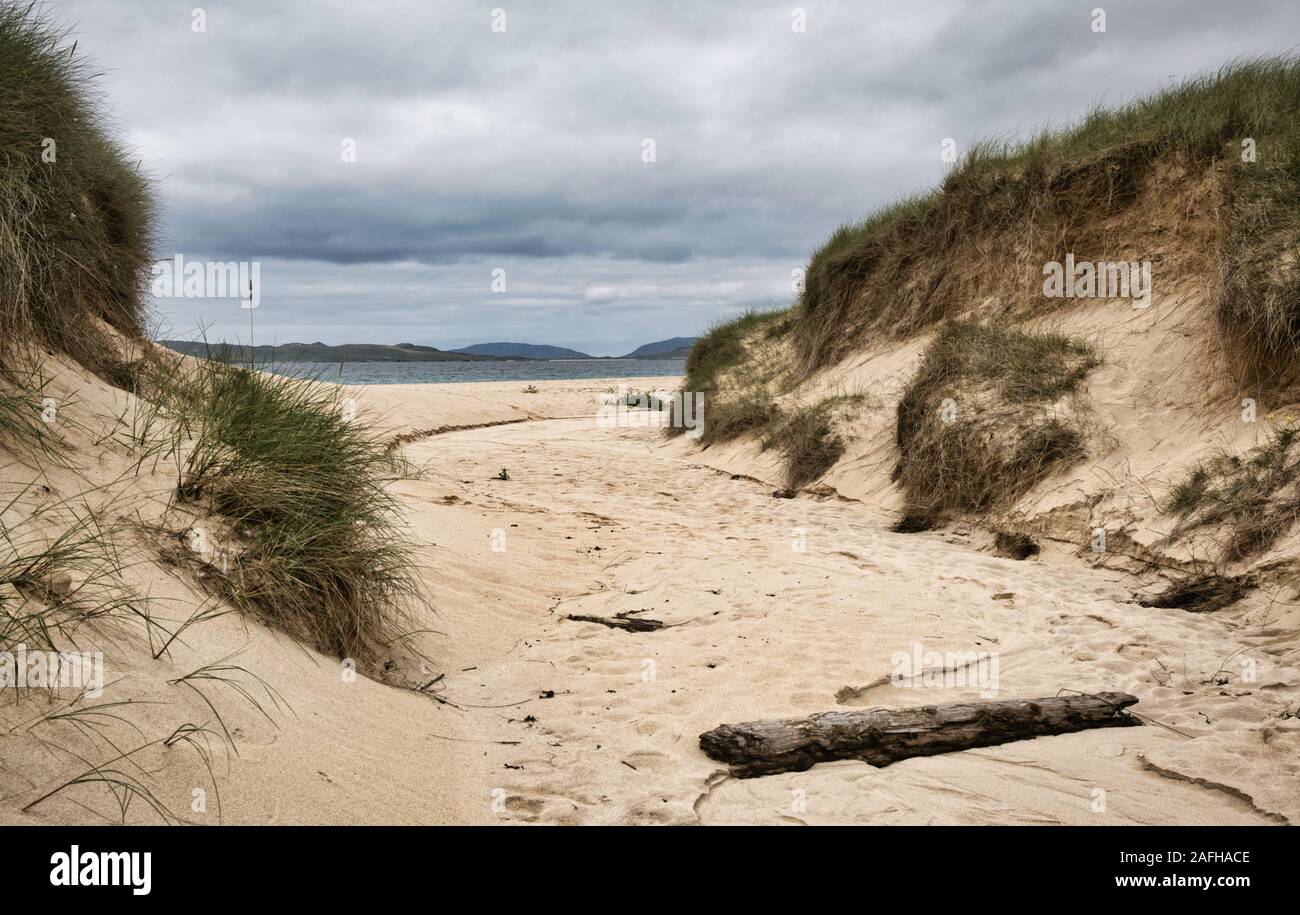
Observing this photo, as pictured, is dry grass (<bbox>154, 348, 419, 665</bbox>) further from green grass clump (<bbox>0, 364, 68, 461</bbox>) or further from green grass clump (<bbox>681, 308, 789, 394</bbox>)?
green grass clump (<bbox>681, 308, 789, 394</bbox>)

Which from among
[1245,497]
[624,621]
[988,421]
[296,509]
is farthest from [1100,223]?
[296,509]

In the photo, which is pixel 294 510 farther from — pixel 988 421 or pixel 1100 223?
pixel 1100 223

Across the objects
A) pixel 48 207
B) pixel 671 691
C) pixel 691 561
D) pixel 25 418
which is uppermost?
pixel 48 207

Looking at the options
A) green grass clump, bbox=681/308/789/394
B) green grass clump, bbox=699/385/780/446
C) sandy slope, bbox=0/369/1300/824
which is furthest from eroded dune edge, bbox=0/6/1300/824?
green grass clump, bbox=681/308/789/394

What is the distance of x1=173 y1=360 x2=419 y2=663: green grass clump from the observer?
377cm

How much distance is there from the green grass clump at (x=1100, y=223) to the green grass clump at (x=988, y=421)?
1.51m

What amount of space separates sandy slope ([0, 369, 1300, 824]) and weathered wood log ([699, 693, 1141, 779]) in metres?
0.08

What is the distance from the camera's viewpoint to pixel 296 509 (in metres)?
4.05

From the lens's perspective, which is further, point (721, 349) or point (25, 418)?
point (721, 349)

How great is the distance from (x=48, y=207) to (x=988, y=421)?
7997 millimetres

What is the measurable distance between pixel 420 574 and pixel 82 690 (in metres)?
2.98

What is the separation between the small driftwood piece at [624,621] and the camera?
5184 millimetres

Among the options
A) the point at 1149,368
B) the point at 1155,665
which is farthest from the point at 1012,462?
the point at 1155,665
